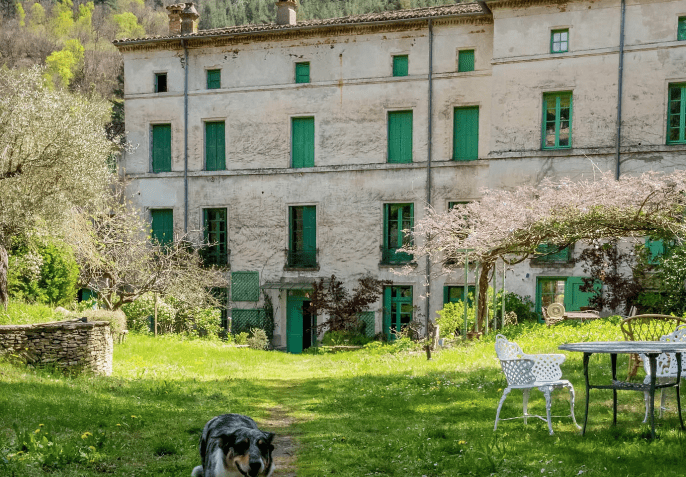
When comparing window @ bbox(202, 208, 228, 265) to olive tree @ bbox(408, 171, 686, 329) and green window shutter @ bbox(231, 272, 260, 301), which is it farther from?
olive tree @ bbox(408, 171, 686, 329)

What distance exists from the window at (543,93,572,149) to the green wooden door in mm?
9912

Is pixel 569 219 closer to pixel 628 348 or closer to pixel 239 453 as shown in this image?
pixel 628 348

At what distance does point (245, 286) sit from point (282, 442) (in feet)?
55.8

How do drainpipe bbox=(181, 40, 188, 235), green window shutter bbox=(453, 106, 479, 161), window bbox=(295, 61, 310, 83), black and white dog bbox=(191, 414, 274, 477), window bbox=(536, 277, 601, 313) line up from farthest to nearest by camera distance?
drainpipe bbox=(181, 40, 188, 235) < window bbox=(295, 61, 310, 83) < green window shutter bbox=(453, 106, 479, 161) < window bbox=(536, 277, 601, 313) < black and white dog bbox=(191, 414, 274, 477)

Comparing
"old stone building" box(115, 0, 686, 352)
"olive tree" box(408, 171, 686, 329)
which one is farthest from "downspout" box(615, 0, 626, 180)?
"olive tree" box(408, 171, 686, 329)

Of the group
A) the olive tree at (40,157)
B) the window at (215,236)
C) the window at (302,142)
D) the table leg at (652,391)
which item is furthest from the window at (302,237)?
the table leg at (652,391)

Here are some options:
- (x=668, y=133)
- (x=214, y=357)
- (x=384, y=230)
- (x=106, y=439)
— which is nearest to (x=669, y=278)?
(x=668, y=133)

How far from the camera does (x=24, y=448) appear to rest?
6758 mm

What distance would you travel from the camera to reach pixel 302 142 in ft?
80.5

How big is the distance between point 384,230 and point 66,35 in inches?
2402

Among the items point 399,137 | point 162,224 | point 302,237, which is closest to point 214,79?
point 162,224

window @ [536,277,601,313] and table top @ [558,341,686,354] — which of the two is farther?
window @ [536,277,601,313]

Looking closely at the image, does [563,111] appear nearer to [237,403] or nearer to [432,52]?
[432,52]

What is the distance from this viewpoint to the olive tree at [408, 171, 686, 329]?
45.8 ft
